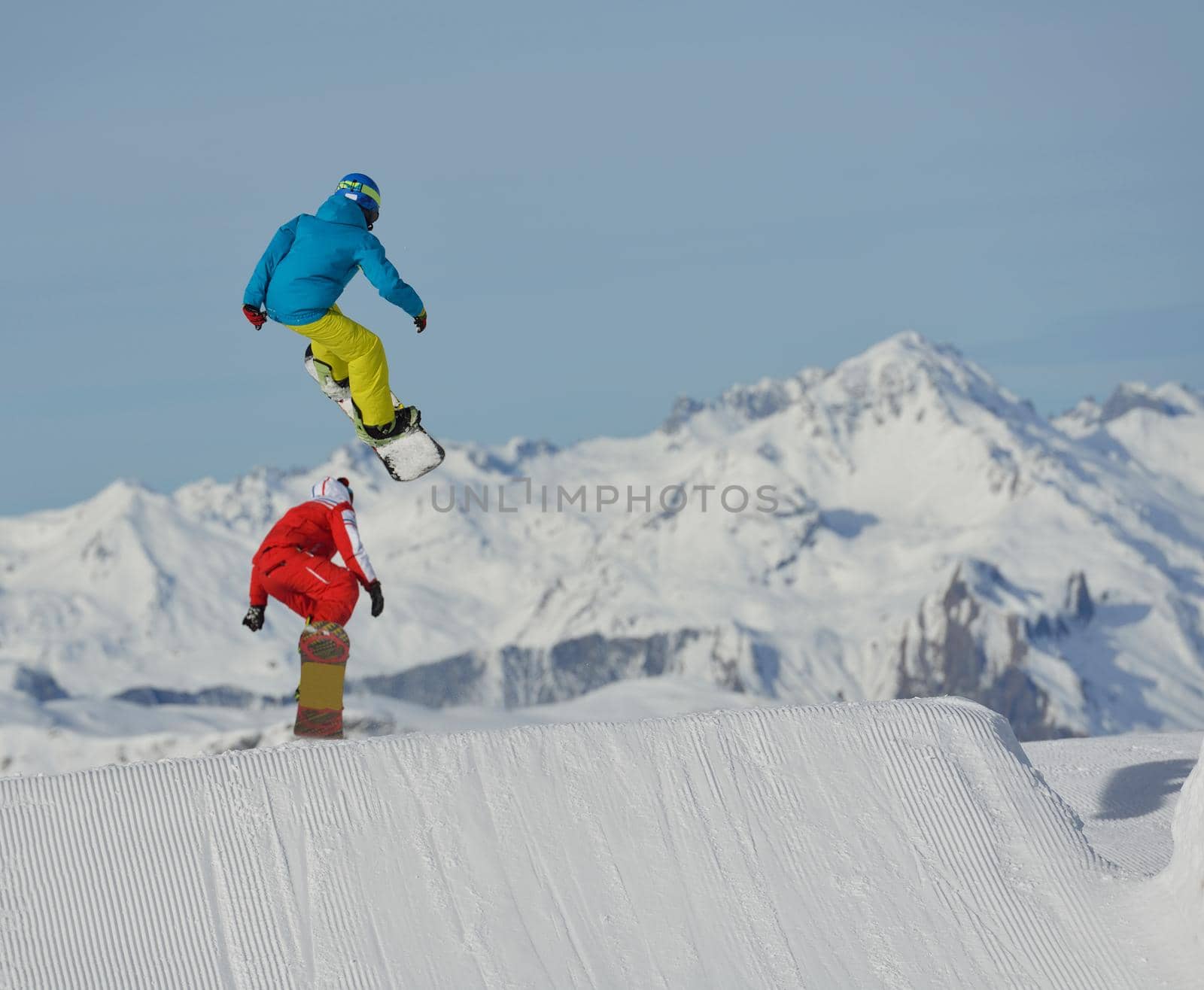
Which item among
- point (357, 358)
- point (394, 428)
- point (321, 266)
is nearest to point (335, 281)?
point (321, 266)

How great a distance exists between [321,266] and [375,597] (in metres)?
3.60

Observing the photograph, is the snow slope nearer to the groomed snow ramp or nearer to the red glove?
the groomed snow ramp

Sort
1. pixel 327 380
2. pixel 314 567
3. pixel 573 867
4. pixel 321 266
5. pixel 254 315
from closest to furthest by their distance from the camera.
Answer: pixel 573 867 < pixel 321 266 < pixel 254 315 < pixel 327 380 < pixel 314 567

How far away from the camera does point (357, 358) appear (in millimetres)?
15969

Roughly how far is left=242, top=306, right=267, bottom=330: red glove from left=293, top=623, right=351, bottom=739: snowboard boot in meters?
3.40

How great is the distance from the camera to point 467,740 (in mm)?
14992

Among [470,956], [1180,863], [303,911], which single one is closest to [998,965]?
[1180,863]

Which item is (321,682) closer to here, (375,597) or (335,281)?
(375,597)

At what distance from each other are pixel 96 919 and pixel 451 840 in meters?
2.94

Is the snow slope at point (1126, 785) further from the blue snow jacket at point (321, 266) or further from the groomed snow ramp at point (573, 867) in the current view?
the blue snow jacket at point (321, 266)

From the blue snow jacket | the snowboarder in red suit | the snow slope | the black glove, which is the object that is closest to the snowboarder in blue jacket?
the blue snow jacket

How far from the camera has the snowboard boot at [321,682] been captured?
56.6ft

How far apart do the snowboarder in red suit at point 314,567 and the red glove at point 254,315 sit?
2212mm

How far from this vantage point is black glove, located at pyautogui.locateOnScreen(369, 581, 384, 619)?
1677 centimetres
